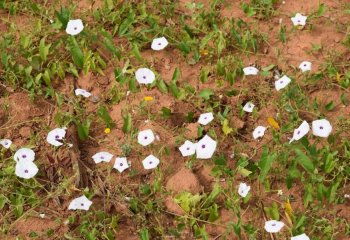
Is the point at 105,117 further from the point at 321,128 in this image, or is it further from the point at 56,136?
the point at 321,128

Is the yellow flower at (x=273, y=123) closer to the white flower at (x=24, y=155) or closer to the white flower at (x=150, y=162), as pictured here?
the white flower at (x=150, y=162)

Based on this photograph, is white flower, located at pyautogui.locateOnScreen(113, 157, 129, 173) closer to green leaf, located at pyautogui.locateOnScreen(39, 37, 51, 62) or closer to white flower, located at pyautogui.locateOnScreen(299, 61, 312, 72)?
green leaf, located at pyautogui.locateOnScreen(39, 37, 51, 62)

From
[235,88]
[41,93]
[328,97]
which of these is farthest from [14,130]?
[328,97]

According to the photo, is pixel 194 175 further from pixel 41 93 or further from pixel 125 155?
pixel 41 93

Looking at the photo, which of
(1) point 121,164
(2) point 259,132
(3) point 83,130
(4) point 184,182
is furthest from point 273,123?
(3) point 83,130

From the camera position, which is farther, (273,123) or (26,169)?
(273,123)

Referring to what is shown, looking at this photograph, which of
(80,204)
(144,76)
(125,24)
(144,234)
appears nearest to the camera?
(144,234)
